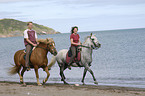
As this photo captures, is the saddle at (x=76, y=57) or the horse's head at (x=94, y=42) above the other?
the horse's head at (x=94, y=42)

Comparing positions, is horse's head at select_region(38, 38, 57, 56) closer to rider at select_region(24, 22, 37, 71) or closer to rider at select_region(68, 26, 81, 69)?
rider at select_region(24, 22, 37, 71)

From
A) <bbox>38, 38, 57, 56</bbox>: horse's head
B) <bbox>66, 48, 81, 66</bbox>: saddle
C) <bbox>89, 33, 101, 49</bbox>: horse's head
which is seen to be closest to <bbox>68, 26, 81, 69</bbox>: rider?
<bbox>66, 48, 81, 66</bbox>: saddle

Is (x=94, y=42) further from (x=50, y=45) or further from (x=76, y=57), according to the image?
(x=50, y=45)

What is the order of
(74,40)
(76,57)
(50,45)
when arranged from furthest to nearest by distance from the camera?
(76,57), (74,40), (50,45)

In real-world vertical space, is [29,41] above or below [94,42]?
above

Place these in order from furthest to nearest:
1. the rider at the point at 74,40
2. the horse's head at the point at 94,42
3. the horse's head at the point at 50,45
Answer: the horse's head at the point at 94,42 → the rider at the point at 74,40 → the horse's head at the point at 50,45

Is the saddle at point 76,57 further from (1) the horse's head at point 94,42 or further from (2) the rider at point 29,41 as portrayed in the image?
(2) the rider at point 29,41

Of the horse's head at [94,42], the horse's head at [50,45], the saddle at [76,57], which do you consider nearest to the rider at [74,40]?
the saddle at [76,57]

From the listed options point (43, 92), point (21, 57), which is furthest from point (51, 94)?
point (21, 57)

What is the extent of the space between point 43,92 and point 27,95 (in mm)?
880

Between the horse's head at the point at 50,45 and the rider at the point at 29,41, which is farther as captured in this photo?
the rider at the point at 29,41

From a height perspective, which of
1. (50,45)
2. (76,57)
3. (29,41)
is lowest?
(76,57)

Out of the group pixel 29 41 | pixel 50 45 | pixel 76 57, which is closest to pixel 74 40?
pixel 76 57

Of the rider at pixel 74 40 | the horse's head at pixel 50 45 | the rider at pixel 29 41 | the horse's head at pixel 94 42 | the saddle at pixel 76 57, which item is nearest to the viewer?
the horse's head at pixel 50 45
